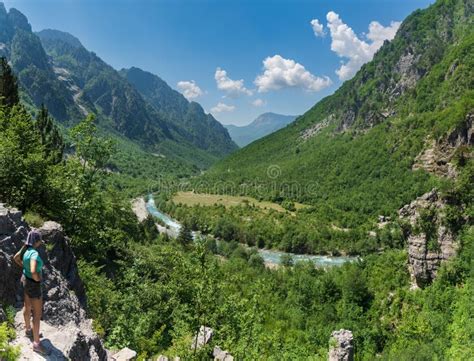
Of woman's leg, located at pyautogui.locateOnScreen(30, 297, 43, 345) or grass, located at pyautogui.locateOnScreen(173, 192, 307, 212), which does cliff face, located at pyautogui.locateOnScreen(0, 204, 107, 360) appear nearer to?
woman's leg, located at pyautogui.locateOnScreen(30, 297, 43, 345)

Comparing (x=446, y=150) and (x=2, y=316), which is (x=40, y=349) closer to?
(x=2, y=316)

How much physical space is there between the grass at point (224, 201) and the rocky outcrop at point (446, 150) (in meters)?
51.8

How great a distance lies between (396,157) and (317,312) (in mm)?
121567

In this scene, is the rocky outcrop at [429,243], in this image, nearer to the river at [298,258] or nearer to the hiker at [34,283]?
the hiker at [34,283]

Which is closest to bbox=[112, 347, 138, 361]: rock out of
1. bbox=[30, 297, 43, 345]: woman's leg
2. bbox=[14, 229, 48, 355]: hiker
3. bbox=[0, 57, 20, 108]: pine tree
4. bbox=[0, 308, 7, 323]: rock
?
bbox=[0, 308, 7, 323]: rock

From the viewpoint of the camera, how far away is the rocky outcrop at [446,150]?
10194cm

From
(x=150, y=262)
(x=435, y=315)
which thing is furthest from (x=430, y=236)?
(x=150, y=262)

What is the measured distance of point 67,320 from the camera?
1667cm

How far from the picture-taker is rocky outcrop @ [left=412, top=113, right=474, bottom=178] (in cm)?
10194

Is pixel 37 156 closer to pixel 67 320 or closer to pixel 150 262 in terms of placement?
pixel 67 320

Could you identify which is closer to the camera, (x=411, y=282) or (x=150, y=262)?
(x=150, y=262)

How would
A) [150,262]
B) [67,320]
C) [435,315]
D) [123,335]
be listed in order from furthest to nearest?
[150,262]
[435,315]
[123,335]
[67,320]

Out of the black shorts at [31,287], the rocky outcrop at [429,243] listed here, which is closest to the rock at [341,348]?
the rocky outcrop at [429,243]

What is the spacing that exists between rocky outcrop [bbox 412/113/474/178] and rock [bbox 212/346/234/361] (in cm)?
7520
